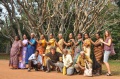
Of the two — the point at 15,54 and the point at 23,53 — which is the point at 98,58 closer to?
the point at 23,53

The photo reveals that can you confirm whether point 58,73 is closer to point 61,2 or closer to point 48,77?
point 48,77

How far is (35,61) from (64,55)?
4.67ft

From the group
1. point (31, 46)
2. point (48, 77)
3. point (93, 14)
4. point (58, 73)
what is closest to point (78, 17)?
point (93, 14)

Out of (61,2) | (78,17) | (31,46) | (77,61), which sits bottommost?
(77,61)

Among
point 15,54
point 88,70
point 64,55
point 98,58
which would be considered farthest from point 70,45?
point 15,54

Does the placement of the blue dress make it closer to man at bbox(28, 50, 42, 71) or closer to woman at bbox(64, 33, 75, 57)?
man at bbox(28, 50, 42, 71)

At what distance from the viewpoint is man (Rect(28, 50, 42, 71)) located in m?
10.7

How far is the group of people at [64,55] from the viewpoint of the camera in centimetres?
985

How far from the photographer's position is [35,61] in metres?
10.8

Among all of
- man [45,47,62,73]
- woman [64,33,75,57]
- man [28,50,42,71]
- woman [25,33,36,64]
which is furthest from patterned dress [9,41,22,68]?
woman [64,33,75,57]

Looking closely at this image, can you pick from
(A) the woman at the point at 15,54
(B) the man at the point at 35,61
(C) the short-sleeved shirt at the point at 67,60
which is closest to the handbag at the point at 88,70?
(C) the short-sleeved shirt at the point at 67,60

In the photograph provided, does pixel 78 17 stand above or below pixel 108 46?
above

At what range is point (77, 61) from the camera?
9.78 m

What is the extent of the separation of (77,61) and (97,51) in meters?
1.01
